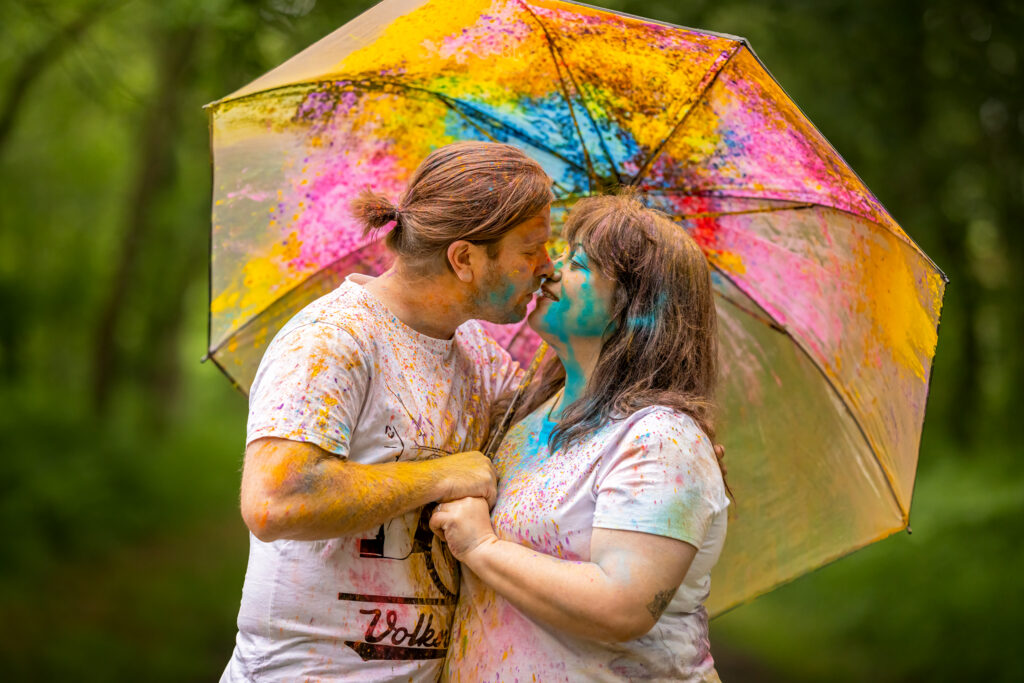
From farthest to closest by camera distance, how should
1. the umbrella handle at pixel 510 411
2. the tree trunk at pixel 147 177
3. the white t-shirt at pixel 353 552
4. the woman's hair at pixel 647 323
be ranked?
the tree trunk at pixel 147 177, the umbrella handle at pixel 510 411, the woman's hair at pixel 647 323, the white t-shirt at pixel 353 552

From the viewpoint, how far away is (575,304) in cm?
287

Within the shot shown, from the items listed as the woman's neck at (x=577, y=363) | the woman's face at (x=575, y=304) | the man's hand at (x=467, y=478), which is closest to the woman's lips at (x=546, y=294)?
the woman's face at (x=575, y=304)

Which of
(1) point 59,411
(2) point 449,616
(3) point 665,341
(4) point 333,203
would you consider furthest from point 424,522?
(1) point 59,411

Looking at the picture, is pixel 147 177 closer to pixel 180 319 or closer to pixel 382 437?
pixel 180 319

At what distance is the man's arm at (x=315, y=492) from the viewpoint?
7.77ft

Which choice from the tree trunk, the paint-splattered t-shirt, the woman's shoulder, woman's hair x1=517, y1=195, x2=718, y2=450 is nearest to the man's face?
woman's hair x1=517, y1=195, x2=718, y2=450

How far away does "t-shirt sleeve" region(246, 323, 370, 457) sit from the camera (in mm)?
2412

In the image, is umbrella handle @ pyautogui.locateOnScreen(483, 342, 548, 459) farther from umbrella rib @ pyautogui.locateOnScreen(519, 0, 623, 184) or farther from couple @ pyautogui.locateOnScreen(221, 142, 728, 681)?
umbrella rib @ pyautogui.locateOnScreen(519, 0, 623, 184)

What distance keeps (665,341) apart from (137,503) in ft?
30.7

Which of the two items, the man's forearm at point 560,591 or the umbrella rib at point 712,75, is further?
the umbrella rib at point 712,75

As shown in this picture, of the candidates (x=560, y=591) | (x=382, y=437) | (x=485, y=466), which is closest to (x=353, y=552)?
(x=382, y=437)

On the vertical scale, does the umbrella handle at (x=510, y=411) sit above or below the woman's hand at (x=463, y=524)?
above

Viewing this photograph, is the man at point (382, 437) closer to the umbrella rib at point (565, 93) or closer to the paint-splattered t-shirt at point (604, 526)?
the paint-splattered t-shirt at point (604, 526)

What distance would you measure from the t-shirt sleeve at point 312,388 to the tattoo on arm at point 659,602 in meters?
0.83
